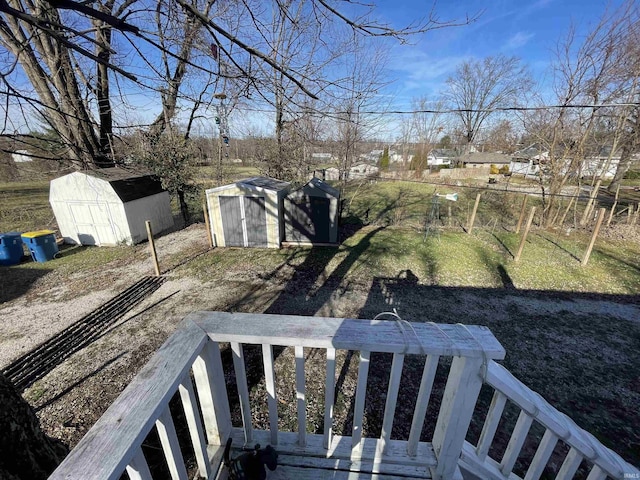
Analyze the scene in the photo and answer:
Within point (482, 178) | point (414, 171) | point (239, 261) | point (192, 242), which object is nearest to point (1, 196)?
point (192, 242)

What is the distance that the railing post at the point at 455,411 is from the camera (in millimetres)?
1067

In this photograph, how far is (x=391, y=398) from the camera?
4.19ft

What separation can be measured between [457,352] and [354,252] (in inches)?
271

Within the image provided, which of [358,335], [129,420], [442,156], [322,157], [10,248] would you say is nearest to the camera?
[129,420]

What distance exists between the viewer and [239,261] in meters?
7.27

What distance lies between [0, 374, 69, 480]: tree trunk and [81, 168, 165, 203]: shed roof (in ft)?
24.8

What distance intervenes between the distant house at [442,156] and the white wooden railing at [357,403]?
37.9m

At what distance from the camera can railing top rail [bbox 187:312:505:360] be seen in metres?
1.04

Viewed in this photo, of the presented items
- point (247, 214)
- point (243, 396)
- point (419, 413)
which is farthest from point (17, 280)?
point (419, 413)

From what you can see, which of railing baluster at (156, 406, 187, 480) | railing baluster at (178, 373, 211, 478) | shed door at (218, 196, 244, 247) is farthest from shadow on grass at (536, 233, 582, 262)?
railing baluster at (156, 406, 187, 480)

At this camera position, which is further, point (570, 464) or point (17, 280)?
point (17, 280)

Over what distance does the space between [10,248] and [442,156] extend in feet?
144

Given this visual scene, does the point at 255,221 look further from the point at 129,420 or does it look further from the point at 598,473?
the point at 598,473

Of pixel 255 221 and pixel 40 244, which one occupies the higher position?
pixel 255 221
